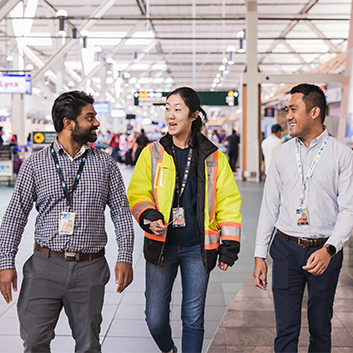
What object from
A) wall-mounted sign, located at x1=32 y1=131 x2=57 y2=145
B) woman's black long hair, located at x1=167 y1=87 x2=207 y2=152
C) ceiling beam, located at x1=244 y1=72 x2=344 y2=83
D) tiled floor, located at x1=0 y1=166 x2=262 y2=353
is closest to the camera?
woman's black long hair, located at x1=167 y1=87 x2=207 y2=152

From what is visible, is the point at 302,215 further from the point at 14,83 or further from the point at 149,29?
the point at 149,29

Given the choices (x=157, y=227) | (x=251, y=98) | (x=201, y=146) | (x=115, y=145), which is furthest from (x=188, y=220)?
(x=115, y=145)

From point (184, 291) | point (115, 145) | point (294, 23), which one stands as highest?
point (294, 23)

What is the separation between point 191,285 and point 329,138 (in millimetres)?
1017


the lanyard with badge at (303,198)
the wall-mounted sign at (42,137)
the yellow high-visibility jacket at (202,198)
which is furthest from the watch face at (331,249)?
the wall-mounted sign at (42,137)

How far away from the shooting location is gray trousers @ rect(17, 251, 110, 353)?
252 cm

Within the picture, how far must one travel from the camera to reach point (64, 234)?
98.3 inches

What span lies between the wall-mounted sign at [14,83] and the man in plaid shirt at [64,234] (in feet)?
50.4

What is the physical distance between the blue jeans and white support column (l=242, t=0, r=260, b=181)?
48.4 ft

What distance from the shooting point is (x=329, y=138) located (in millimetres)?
2840

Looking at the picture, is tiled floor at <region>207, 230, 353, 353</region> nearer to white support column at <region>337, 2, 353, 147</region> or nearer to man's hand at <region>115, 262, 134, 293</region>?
man's hand at <region>115, 262, 134, 293</region>

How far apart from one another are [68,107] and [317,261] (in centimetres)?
133

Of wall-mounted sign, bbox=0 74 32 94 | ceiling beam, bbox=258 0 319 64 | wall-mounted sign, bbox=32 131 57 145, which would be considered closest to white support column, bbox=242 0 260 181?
ceiling beam, bbox=258 0 319 64

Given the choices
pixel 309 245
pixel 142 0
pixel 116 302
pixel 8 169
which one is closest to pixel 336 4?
pixel 142 0
